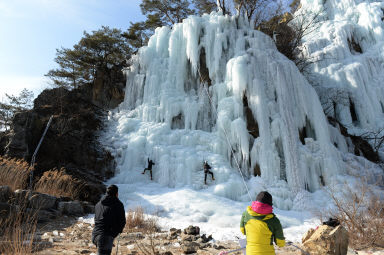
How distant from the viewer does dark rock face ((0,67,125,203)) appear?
30.6 ft

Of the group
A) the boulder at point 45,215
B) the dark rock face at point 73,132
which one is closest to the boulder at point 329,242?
the boulder at point 45,215

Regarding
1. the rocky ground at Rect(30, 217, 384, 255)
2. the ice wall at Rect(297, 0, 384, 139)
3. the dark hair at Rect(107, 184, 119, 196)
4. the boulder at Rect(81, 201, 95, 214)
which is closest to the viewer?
the dark hair at Rect(107, 184, 119, 196)

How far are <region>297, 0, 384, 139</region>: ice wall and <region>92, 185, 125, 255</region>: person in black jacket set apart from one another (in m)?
16.2

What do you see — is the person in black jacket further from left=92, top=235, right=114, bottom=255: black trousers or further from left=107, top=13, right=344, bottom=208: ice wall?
left=107, top=13, right=344, bottom=208: ice wall

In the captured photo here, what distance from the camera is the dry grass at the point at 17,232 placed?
307 cm

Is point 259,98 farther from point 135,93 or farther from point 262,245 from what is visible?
point 262,245

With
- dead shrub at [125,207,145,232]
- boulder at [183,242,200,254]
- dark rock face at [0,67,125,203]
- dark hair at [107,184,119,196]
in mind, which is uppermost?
dark rock face at [0,67,125,203]

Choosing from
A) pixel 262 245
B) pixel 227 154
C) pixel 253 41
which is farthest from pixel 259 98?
pixel 262 245

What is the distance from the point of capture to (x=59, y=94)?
44.1 feet

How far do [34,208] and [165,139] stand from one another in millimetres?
5899

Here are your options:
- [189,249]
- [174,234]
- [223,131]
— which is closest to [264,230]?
[189,249]

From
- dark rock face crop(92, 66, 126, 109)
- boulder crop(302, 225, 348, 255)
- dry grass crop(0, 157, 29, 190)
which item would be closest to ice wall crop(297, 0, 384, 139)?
dark rock face crop(92, 66, 126, 109)

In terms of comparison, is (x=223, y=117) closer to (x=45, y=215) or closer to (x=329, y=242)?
(x=329, y=242)

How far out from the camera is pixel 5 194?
5.85 m
